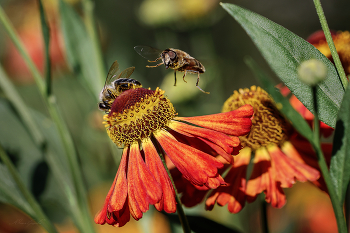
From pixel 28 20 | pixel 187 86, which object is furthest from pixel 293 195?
pixel 28 20

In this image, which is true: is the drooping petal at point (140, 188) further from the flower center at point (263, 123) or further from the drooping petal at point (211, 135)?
the flower center at point (263, 123)

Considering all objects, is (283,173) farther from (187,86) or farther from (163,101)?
(187,86)

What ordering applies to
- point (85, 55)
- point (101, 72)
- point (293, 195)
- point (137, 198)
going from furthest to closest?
1. point (293, 195)
2. point (85, 55)
3. point (101, 72)
4. point (137, 198)

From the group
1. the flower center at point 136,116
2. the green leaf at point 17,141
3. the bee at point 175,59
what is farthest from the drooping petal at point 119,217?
the green leaf at point 17,141

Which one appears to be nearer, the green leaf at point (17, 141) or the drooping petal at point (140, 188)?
the drooping petal at point (140, 188)

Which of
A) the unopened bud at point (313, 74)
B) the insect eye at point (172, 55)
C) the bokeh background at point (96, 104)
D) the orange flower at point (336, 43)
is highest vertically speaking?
the unopened bud at point (313, 74)

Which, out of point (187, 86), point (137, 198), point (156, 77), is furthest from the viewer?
point (156, 77)

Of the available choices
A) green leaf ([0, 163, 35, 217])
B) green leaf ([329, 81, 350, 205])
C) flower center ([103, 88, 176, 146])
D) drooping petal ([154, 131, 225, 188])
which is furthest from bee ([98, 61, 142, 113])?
green leaf ([329, 81, 350, 205])
